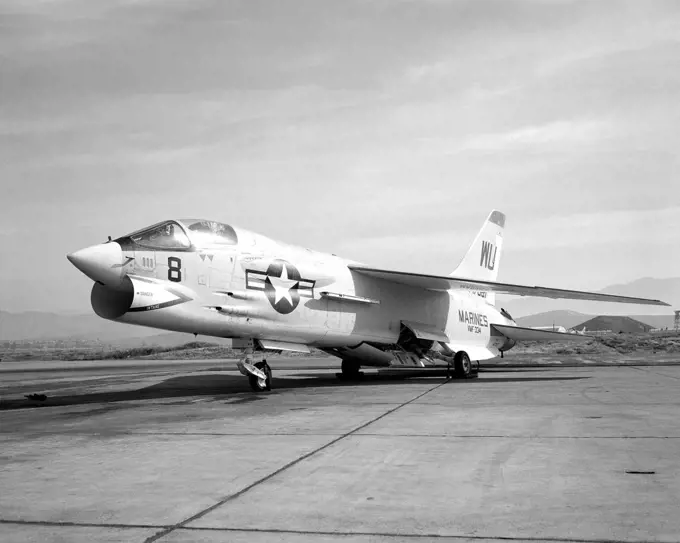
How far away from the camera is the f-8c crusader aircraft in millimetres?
12402

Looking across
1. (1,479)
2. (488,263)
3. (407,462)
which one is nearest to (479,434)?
(407,462)

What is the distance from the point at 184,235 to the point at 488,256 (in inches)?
553

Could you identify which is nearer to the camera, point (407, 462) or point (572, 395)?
point (407, 462)

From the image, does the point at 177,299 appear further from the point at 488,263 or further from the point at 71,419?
the point at 488,263

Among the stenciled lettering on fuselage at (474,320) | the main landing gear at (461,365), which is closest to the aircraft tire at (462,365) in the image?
the main landing gear at (461,365)

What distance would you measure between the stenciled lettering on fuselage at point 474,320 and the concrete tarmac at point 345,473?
10683 millimetres

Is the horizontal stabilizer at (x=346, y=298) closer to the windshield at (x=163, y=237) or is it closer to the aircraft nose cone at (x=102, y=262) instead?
the windshield at (x=163, y=237)

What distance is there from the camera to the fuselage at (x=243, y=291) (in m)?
12.3

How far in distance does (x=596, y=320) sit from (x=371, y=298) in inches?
6827

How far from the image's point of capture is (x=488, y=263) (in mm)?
24516

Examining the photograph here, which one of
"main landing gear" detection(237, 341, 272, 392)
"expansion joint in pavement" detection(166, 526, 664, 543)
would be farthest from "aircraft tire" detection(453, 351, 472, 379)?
"expansion joint in pavement" detection(166, 526, 664, 543)

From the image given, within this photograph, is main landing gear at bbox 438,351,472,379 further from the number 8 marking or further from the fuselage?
the number 8 marking

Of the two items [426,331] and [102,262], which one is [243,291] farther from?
[426,331]

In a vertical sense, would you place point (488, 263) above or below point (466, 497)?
above
